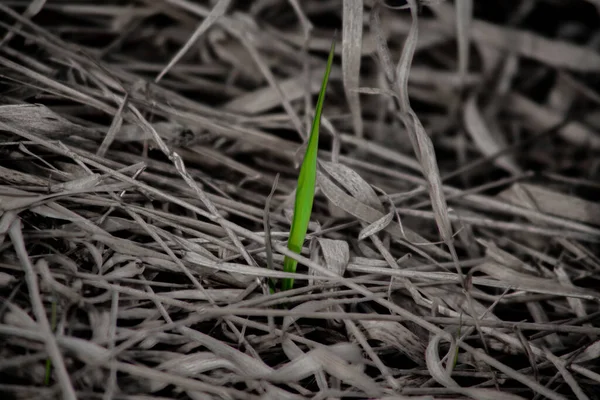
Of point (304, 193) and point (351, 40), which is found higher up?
point (351, 40)

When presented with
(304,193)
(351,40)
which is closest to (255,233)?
(304,193)

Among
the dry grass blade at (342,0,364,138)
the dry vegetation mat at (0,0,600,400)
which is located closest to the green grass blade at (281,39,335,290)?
the dry vegetation mat at (0,0,600,400)

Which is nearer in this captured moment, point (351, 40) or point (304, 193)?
point (304, 193)

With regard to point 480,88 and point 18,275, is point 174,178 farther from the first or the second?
point 480,88

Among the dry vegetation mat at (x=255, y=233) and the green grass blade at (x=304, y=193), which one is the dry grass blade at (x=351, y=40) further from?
the green grass blade at (x=304, y=193)

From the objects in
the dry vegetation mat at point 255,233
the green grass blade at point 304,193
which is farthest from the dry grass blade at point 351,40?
the green grass blade at point 304,193

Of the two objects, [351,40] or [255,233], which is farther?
[351,40]

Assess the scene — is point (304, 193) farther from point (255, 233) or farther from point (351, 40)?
point (351, 40)
